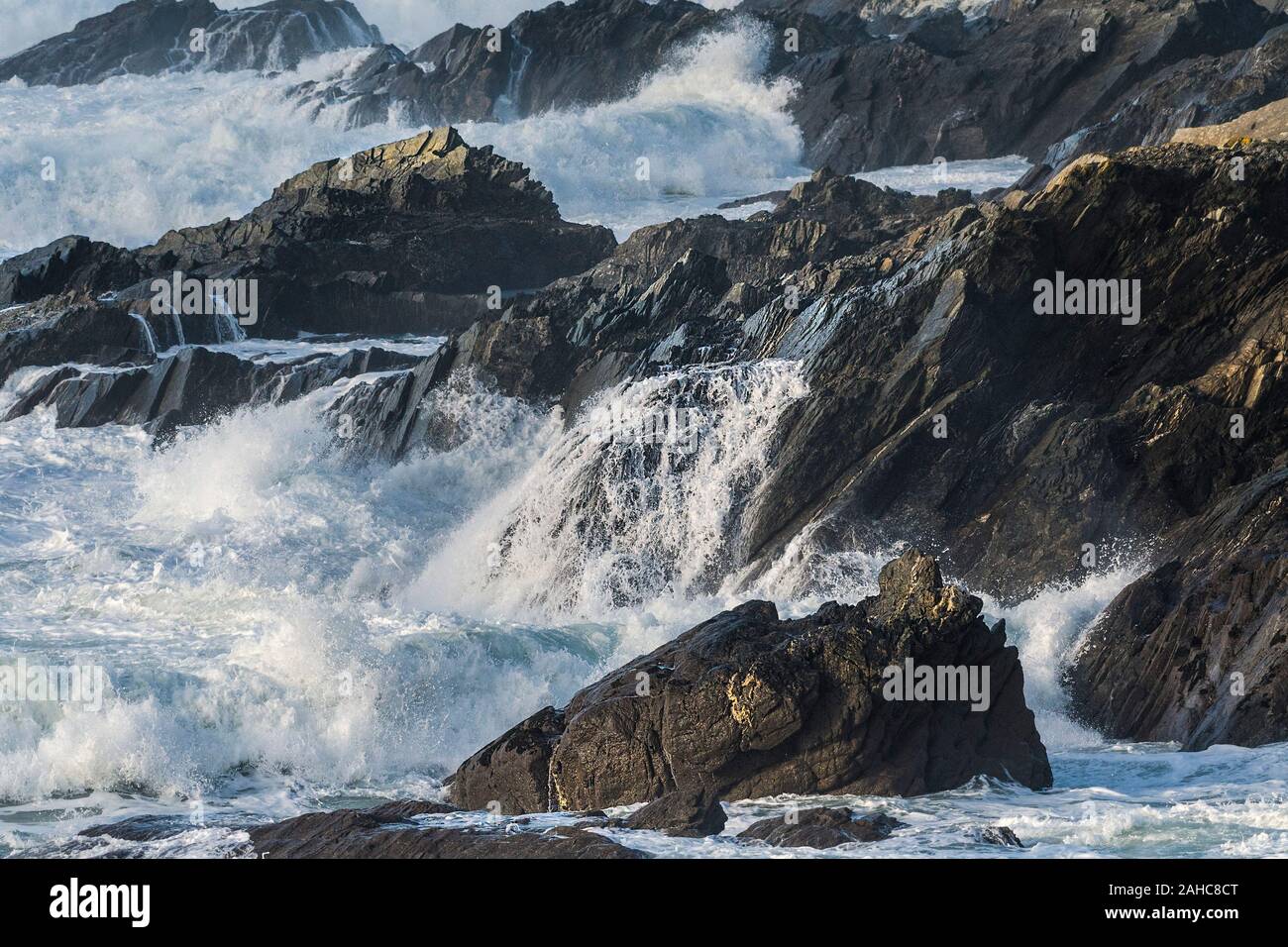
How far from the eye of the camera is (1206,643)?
1444 centimetres

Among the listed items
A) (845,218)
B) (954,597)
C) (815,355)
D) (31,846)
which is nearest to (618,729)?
(954,597)

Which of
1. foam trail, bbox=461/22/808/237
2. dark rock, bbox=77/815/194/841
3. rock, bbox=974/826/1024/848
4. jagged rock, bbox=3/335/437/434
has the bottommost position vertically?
dark rock, bbox=77/815/194/841

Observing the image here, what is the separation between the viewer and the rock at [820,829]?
10617mm

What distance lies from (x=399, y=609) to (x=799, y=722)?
894cm

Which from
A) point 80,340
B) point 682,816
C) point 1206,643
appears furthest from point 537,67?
point 682,816

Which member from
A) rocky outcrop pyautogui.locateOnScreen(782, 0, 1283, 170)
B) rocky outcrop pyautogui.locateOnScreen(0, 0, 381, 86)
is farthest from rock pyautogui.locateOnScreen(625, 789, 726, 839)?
rocky outcrop pyautogui.locateOnScreen(0, 0, 381, 86)

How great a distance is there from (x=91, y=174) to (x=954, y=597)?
44.5m

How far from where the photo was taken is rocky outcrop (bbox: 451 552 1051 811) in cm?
1216

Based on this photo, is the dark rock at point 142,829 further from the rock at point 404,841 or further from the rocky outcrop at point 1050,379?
the rocky outcrop at point 1050,379

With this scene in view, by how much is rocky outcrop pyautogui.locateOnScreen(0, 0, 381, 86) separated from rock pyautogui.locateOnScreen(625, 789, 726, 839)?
65.4 metres

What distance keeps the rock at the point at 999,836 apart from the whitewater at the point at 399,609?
8cm

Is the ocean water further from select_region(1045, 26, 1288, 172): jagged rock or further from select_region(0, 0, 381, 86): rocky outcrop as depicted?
select_region(0, 0, 381, 86): rocky outcrop

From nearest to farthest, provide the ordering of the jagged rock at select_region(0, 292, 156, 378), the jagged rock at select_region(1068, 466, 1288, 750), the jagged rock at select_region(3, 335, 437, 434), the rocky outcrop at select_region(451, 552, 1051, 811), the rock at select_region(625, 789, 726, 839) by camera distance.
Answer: the rock at select_region(625, 789, 726, 839)
the rocky outcrop at select_region(451, 552, 1051, 811)
the jagged rock at select_region(1068, 466, 1288, 750)
the jagged rock at select_region(3, 335, 437, 434)
the jagged rock at select_region(0, 292, 156, 378)
